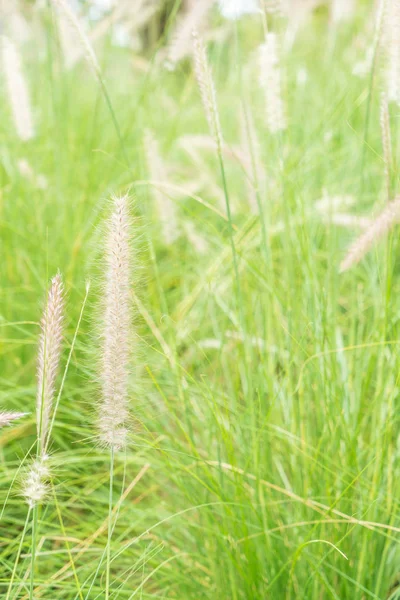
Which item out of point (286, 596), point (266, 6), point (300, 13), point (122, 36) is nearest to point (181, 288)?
point (266, 6)

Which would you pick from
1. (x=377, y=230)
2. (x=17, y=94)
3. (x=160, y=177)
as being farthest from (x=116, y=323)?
(x=17, y=94)

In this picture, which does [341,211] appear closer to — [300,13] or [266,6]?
[266,6]

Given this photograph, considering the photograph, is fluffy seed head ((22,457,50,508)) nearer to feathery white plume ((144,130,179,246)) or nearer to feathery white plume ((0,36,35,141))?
feathery white plume ((144,130,179,246))

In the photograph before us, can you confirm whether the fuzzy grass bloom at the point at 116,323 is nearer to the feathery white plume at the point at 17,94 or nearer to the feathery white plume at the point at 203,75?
the feathery white plume at the point at 203,75

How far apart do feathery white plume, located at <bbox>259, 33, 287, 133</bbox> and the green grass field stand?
33 mm

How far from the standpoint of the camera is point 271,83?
60.6 inches

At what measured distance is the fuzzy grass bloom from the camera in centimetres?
90

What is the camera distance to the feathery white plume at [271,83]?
1501 millimetres

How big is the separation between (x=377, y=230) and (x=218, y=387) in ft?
2.14

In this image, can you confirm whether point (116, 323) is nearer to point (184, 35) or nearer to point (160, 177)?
point (160, 177)

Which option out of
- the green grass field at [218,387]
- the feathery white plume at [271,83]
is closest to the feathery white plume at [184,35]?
the green grass field at [218,387]

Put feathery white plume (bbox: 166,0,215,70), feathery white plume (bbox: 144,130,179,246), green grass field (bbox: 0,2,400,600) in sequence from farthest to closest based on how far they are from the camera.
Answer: feathery white plume (bbox: 166,0,215,70) < feathery white plume (bbox: 144,130,179,246) < green grass field (bbox: 0,2,400,600)

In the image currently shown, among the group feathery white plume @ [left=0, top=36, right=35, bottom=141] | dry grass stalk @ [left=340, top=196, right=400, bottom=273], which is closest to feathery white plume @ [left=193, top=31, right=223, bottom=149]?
dry grass stalk @ [left=340, top=196, right=400, bottom=273]

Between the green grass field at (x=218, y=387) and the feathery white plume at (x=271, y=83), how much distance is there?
0.03 m
